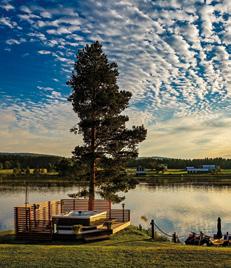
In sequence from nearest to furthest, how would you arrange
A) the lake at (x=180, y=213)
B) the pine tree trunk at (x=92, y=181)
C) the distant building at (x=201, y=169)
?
the pine tree trunk at (x=92, y=181)
the lake at (x=180, y=213)
the distant building at (x=201, y=169)

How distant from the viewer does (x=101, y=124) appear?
30828mm

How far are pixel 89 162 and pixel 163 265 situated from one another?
1733 cm

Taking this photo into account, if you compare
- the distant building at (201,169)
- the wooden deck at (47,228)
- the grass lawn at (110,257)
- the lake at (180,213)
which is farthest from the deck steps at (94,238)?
the distant building at (201,169)

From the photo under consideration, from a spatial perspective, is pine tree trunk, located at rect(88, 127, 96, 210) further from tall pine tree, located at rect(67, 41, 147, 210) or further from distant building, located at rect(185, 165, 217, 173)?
distant building, located at rect(185, 165, 217, 173)

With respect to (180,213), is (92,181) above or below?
above

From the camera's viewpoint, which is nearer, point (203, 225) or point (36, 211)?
point (36, 211)

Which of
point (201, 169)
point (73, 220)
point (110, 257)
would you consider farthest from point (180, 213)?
point (201, 169)

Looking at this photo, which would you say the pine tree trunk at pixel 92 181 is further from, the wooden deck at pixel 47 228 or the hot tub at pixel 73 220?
the hot tub at pixel 73 220

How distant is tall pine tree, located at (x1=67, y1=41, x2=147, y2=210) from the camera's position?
101ft

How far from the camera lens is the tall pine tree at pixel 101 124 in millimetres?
30844

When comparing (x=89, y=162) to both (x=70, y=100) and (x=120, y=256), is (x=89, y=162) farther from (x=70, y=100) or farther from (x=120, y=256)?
(x=120, y=256)

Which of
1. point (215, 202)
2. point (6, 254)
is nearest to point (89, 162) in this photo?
point (6, 254)

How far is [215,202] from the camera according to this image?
182ft

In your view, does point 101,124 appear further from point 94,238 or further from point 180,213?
point 180,213
